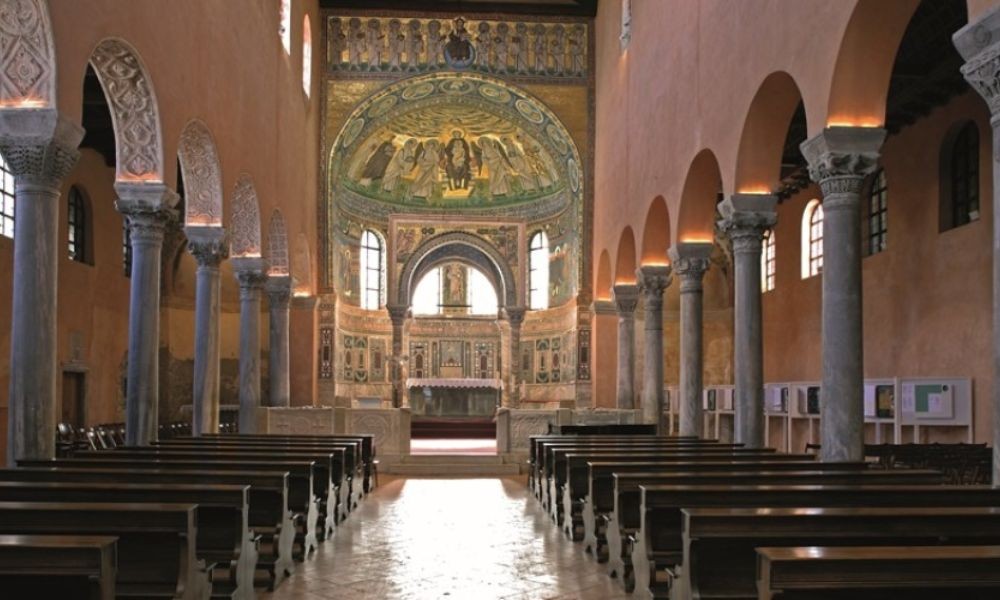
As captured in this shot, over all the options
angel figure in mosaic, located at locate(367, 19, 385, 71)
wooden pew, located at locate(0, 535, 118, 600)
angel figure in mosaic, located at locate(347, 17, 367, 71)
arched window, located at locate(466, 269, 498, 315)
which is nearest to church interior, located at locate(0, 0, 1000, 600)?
wooden pew, located at locate(0, 535, 118, 600)

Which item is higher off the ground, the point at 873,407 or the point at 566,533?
the point at 873,407

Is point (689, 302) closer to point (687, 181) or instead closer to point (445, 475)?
point (687, 181)

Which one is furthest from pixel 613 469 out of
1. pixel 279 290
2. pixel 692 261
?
pixel 279 290

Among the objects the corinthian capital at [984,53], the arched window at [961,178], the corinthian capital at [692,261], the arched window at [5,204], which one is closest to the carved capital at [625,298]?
the corinthian capital at [692,261]

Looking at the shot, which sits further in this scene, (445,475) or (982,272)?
(445,475)

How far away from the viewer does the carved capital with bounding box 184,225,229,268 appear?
1905cm

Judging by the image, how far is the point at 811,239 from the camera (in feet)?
86.8

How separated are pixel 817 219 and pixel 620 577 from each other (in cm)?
1888

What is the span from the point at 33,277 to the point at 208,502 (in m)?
5.03

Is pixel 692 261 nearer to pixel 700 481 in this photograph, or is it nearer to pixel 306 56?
pixel 700 481

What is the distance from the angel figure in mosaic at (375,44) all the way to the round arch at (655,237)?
12619 millimetres

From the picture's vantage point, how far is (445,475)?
22969mm

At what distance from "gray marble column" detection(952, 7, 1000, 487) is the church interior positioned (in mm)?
43

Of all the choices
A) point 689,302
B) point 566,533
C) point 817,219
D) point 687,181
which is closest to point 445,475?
point 689,302
